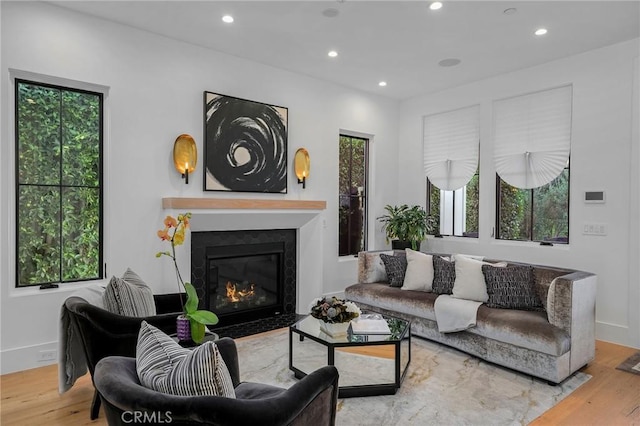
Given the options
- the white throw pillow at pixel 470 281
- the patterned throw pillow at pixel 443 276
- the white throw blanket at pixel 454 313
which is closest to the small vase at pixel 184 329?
the white throw blanket at pixel 454 313

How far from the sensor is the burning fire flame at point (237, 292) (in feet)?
15.2

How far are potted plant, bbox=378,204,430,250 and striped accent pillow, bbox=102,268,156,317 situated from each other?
12.1 feet

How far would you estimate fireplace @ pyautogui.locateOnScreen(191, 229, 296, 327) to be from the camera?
14.3ft

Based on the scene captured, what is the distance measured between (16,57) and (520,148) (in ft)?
17.4

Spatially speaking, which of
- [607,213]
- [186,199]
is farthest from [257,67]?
[607,213]

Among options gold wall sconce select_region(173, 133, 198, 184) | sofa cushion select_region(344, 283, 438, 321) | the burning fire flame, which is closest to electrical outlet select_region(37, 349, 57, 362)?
the burning fire flame

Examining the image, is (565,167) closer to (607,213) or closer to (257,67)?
(607,213)

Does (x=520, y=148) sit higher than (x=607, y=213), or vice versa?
(x=520, y=148)

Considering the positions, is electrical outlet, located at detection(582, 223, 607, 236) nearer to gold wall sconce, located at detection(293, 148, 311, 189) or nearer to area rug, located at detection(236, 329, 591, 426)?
area rug, located at detection(236, 329, 591, 426)

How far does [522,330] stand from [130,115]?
157 inches

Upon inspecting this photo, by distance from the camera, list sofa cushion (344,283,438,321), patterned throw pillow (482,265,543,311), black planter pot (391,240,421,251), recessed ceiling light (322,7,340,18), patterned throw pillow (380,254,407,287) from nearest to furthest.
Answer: recessed ceiling light (322,7,340,18)
patterned throw pillow (482,265,543,311)
sofa cushion (344,283,438,321)
patterned throw pillow (380,254,407,287)
black planter pot (391,240,421,251)

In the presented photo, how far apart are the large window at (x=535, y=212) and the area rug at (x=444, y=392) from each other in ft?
6.33

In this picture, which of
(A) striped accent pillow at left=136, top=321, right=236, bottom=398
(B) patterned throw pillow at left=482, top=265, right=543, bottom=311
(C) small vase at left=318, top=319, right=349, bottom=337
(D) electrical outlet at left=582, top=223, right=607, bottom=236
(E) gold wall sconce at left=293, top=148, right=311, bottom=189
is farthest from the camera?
(E) gold wall sconce at left=293, top=148, right=311, bottom=189

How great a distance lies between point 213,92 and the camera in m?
4.41
